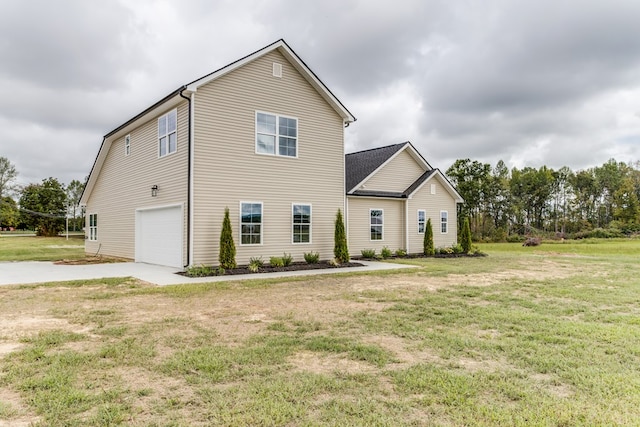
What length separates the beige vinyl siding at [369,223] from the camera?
17906 millimetres

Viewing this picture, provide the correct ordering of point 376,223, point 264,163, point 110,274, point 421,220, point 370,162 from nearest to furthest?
1. point 110,274
2. point 264,163
3. point 376,223
4. point 421,220
5. point 370,162

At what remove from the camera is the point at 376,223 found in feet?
61.7

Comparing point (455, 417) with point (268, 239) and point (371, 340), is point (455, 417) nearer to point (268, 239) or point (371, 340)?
point (371, 340)

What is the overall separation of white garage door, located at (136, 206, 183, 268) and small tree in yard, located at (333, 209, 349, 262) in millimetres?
5834

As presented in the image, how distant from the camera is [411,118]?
28031mm

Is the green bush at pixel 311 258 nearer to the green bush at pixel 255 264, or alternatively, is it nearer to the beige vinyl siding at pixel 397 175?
the green bush at pixel 255 264

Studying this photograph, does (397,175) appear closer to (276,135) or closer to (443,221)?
(443,221)

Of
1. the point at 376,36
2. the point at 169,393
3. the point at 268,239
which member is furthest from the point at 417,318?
the point at 376,36

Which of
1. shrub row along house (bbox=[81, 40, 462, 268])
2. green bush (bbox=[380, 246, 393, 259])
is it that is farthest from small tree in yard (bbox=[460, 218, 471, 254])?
green bush (bbox=[380, 246, 393, 259])

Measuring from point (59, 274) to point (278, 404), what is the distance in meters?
11.5

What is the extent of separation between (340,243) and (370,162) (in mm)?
6847

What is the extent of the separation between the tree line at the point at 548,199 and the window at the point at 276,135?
2845cm

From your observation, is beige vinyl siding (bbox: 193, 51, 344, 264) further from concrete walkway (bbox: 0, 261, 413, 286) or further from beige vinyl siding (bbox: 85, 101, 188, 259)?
concrete walkway (bbox: 0, 261, 413, 286)

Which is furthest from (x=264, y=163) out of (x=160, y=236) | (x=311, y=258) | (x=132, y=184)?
(x=132, y=184)
